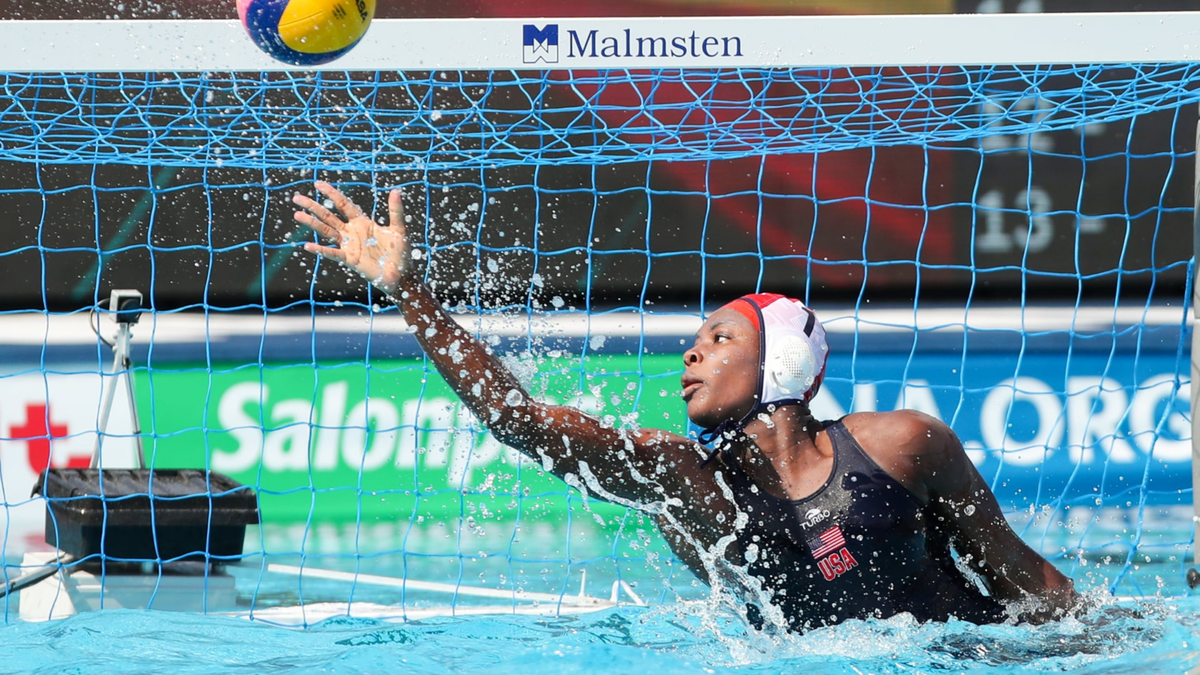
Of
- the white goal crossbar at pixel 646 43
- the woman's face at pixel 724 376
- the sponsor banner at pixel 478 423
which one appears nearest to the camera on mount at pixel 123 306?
the sponsor banner at pixel 478 423

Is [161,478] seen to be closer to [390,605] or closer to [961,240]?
[390,605]

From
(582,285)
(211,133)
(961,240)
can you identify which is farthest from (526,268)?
(961,240)

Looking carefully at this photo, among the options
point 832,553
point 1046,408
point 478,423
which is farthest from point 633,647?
point 1046,408

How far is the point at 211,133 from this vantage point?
13.8 feet

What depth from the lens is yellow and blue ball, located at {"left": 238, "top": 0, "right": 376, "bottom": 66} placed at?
286 cm

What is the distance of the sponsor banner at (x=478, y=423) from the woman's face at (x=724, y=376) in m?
2.13

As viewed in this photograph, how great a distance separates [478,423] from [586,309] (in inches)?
24.9

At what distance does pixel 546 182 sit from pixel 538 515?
134 centimetres

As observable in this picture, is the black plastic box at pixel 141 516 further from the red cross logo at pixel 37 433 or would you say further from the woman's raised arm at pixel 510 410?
the woman's raised arm at pixel 510 410

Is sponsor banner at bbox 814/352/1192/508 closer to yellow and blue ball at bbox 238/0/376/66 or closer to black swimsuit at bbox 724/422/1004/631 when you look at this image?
black swimsuit at bbox 724/422/1004/631

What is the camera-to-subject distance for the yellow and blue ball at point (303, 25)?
2859 millimetres

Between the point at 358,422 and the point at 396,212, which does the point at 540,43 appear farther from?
the point at 358,422

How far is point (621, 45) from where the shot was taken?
3246mm

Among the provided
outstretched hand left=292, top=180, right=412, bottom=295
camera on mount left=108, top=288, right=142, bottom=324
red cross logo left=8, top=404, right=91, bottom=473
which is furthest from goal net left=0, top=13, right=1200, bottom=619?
outstretched hand left=292, top=180, right=412, bottom=295
